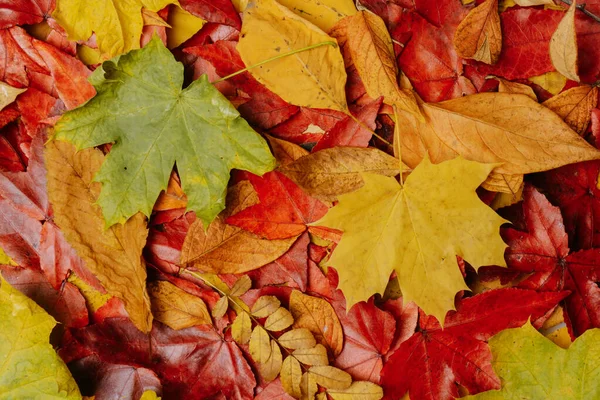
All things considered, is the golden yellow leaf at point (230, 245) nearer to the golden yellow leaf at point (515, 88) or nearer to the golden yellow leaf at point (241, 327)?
the golden yellow leaf at point (241, 327)

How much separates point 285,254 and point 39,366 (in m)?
0.69

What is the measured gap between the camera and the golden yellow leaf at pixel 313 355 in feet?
4.83

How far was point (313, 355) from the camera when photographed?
1473 millimetres

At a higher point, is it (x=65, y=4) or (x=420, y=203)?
(x=65, y=4)

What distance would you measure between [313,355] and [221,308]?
275 mm

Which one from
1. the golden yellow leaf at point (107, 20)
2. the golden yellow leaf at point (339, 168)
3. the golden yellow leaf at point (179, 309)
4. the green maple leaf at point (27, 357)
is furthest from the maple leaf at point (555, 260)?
the green maple leaf at point (27, 357)

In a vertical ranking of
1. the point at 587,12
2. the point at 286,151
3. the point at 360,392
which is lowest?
the point at 360,392

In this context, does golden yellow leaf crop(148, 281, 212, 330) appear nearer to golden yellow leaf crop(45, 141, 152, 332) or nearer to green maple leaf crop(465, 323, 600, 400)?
golden yellow leaf crop(45, 141, 152, 332)

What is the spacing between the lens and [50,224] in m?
1.51

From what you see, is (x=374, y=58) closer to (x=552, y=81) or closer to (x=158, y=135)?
(x=552, y=81)

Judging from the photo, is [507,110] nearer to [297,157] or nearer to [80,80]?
[297,157]

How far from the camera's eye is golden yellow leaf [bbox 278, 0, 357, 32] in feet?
4.79

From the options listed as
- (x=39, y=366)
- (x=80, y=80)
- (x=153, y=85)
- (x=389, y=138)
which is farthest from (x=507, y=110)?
(x=39, y=366)

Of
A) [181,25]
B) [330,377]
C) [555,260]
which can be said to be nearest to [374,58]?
[181,25]
